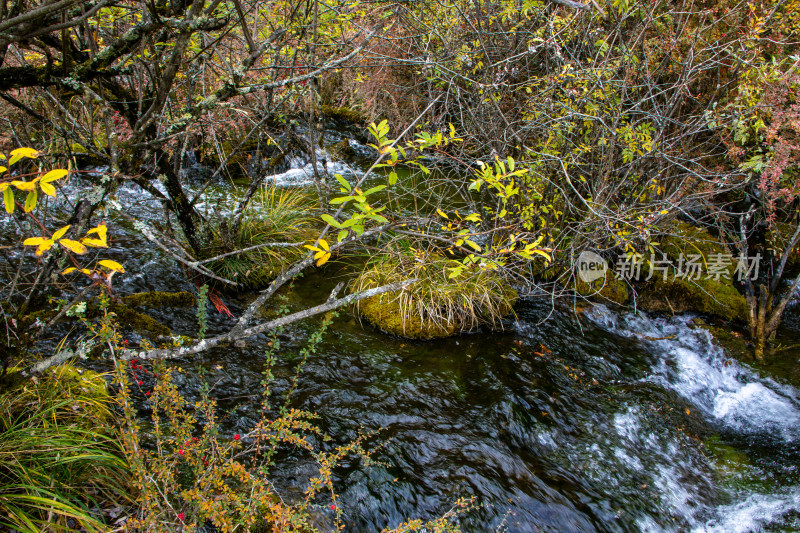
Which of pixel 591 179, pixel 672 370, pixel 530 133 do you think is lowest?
pixel 672 370

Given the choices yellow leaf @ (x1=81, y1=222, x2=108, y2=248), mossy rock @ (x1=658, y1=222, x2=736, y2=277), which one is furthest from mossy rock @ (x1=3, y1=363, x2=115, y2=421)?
mossy rock @ (x1=658, y1=222, x2=736, y2=277)

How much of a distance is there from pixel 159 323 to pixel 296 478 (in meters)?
2.25

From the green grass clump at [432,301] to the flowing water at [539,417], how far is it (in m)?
0.18

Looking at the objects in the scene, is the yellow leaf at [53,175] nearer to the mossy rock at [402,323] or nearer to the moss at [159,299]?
the moss at [159,299]

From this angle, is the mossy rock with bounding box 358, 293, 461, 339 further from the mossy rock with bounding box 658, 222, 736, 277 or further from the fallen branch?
the mossy rock with bounding box 658, 222, 736, 277

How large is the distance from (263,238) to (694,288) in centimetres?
569

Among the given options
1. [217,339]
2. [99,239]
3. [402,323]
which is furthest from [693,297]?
[99,239]

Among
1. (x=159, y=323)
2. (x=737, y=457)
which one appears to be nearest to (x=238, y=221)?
(x=159, y=323)

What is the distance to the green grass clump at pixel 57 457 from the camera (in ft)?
7.11

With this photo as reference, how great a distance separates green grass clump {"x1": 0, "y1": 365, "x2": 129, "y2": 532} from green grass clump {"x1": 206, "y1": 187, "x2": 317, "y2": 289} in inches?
104

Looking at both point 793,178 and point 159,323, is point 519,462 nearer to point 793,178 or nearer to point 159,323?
point 159,323

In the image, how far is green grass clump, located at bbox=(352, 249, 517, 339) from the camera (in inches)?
211

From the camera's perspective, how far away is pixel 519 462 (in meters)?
3.80

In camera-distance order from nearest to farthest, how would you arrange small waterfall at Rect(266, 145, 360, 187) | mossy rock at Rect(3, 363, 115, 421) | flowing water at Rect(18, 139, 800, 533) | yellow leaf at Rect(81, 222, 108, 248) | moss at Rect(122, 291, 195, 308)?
1. yellow leaf at Rect(81, 222, 108, 248)
2. mossy rock at Rect(3, 363, 115, 421)
3. flowing water at Rect(18, 139, 800, 533)
4. moss at Rect(122, 291, 195, 308)
5. small waterfall at Rect(266, 145, 360, 187)
